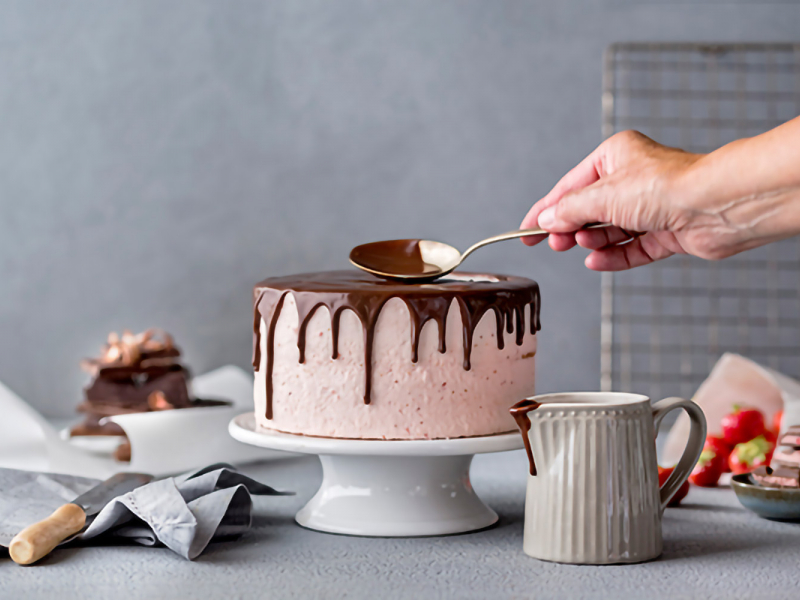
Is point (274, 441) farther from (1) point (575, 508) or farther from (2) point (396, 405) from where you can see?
(1) point (575, 508)

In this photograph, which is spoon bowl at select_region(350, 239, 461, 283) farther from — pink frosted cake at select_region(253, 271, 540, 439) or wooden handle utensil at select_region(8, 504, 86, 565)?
wooden handle utensil at select_region(8, 504, 86, 565)

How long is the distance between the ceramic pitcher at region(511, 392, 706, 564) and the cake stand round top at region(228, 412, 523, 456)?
77 millimetres

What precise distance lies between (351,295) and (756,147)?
44cm

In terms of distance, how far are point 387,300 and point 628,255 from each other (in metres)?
0.37

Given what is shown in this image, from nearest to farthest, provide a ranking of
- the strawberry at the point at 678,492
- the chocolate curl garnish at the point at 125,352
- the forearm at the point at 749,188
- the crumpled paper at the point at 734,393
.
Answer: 1. the forearm at the point at 749,188
2. the strawberry at the point at 678,492
3. the crumpled paper at the point at 734,393
4. the chocolate curl garnish at the point at 125,352

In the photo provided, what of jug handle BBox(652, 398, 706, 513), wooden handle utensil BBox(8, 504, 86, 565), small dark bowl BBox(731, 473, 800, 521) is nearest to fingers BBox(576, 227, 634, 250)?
jug handle BBox(652, 398, 706, 513)

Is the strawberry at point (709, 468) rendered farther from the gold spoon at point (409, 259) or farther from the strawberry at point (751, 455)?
the gold spoon at point (409, 259)

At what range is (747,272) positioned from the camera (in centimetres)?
204

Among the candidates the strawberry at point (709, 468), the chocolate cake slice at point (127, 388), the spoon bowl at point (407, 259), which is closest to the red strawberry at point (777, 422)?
the strawberry at point (709, 468)

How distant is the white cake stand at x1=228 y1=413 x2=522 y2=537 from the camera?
1005 mm

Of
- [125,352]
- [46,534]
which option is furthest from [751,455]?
[125,352]

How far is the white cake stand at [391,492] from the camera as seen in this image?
1.00 meters

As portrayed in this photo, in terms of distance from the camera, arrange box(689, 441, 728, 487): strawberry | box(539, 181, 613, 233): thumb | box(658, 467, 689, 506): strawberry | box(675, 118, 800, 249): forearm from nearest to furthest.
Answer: box(675, 118, 800, 249): forearm < box(539, 181, 613, 233): thumb < box(658, 467, 689, 506): strawberry < box(689, 441, 728, 487): strawberry

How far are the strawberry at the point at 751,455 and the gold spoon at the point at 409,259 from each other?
0.45 m
